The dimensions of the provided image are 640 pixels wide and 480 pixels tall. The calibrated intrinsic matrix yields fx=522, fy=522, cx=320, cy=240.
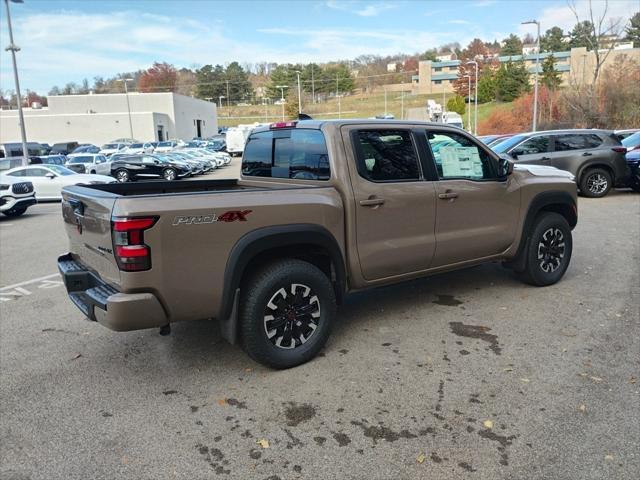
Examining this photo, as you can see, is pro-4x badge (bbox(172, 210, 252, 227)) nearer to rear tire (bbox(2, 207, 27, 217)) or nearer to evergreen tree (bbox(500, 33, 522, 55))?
rear tire (bbox(2, 207, 27, 217))

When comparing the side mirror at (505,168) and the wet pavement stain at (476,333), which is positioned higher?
the side mirror at (505,168)

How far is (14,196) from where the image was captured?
14.0 m

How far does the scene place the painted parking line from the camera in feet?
21.6

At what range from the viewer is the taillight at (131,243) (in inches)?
130

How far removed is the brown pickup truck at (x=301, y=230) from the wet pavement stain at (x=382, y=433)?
39.8 inches

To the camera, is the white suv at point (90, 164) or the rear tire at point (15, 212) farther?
the white suv at point (90, 164)

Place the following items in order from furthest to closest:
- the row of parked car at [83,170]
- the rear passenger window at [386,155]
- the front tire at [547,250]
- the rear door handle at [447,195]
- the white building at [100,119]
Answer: the white building at [100,119], the row of parked car at [83,170], the front tire at [547,250], the rear door handle at [447,195], the rear passenger window at [386,155]

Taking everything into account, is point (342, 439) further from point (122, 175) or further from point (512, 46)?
point (512, 46)

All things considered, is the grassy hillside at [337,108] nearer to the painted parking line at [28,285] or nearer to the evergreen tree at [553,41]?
the evergreen tree at [553,41]

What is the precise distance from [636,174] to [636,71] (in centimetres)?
3060

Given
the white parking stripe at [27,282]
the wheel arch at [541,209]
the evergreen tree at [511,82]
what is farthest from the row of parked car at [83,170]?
the evergreen tree at [511,82]

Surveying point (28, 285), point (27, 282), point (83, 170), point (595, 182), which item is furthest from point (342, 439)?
point (83, 170)

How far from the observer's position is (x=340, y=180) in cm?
429

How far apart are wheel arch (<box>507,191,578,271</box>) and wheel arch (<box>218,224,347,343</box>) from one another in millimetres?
2468
